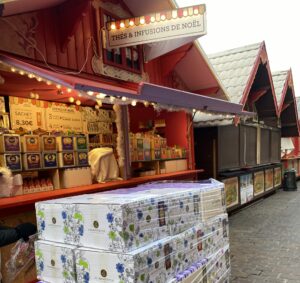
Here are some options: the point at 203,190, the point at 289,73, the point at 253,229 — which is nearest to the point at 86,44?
the point at 203,190

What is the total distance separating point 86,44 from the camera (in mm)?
5930

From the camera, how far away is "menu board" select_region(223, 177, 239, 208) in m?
10.1

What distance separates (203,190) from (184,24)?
2786 millimetres

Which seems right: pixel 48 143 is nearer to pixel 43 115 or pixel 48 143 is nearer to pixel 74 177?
pixel 74 177

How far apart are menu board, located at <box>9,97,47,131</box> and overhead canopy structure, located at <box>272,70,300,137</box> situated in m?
10.9

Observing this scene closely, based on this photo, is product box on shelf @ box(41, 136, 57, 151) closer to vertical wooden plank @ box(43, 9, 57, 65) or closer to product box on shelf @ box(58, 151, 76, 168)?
product box on shelf @ box(58, 151, 76, 168)

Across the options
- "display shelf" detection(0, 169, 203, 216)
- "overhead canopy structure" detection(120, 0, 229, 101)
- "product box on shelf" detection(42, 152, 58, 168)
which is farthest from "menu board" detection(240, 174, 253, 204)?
"product box on shelf" detection(42, 152, 58, 168)

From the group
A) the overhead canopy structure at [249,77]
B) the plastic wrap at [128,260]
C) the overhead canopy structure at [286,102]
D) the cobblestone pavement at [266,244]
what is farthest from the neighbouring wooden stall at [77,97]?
the overhead canopy structure at [286,102]

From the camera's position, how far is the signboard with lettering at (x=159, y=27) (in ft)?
17.0

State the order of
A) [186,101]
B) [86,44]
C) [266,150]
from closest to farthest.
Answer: [86,44]
[186,101]
[266,150]

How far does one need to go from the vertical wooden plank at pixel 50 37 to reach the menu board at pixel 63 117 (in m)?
1.34

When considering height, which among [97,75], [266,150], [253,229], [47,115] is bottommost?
[253,229]

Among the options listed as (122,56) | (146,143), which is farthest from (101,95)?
(146,143)

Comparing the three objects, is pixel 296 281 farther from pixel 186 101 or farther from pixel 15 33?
pixel 15 33
